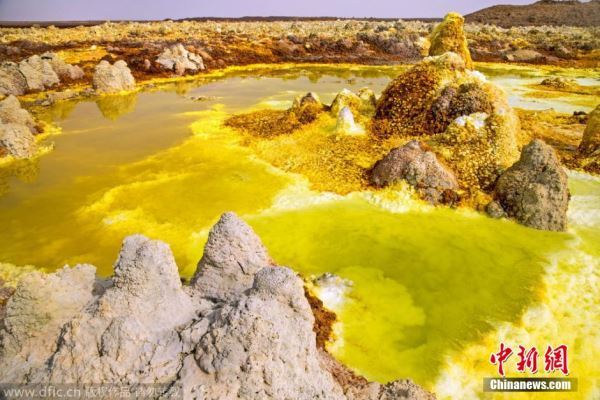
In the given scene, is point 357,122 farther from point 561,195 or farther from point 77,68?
point 77,68

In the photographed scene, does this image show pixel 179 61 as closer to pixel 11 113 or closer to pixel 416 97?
pixel 11 113

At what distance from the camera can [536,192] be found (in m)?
7.57

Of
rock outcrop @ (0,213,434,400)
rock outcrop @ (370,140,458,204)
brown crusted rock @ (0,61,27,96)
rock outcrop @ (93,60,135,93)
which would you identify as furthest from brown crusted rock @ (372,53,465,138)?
brown crusted rock @ (0,61,27,96)

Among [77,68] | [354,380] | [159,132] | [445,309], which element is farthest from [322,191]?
[77,68]

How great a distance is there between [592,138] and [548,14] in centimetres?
9240

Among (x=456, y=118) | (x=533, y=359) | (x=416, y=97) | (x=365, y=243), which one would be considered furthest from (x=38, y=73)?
(x=533, y=359)

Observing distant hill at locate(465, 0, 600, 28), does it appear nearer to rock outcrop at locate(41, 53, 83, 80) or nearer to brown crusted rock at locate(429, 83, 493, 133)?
rock outcrop at locate(41, 53, 83, 80)

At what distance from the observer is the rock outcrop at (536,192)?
7484 millimetres

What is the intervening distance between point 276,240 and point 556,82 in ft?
64.0

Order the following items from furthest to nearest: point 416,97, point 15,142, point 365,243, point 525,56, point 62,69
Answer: point 525,56
point 62,69
point 416,97
point 15,142
point 365,243

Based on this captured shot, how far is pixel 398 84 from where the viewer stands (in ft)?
42.4

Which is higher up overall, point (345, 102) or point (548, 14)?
point (548, 14)

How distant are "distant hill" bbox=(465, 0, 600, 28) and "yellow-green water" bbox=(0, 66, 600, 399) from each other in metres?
85.7

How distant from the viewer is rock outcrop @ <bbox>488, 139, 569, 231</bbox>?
24.6 ft
